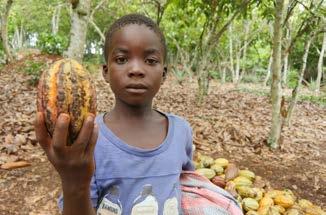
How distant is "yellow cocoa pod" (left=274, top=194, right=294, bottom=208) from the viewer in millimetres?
2787

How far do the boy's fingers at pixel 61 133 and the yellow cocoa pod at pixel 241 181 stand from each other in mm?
2277

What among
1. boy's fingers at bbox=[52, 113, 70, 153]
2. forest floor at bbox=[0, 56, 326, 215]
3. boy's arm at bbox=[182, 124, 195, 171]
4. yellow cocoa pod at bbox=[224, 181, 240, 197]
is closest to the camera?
boy's fingers at bbox=[52, 113, 70, 153]

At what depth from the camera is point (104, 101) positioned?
6.54m

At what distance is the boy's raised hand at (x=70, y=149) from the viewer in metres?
0.85

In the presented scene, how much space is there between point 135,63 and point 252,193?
1810 mm

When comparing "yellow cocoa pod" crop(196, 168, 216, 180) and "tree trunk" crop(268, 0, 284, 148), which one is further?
"tree trunk" crop(268, 0, 284, 148)

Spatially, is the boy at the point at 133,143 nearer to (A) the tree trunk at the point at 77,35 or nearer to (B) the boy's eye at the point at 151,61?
(B) the boy's eye at the point at 151,61

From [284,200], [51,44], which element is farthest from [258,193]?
[51,44]

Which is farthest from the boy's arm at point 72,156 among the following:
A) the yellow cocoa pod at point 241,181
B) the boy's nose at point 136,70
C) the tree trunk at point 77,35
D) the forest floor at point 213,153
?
the tree trunk at point 77,35

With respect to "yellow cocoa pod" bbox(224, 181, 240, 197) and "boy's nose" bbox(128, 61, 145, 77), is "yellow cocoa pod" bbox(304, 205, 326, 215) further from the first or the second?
"boy's nose" bbox(128, 61, 145, 77)

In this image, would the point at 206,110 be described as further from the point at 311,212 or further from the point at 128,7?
the point at 128,7

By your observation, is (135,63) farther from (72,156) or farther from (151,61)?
(72,156)

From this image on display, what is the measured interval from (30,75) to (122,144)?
7.96m

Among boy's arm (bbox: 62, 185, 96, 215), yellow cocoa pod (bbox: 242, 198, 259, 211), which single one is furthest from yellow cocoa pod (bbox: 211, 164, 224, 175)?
boy's arm (bbox: 62, 185, 96, 215)
